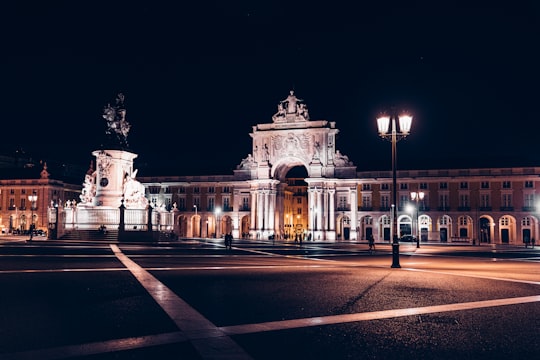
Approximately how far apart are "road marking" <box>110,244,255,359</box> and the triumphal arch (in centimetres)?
6880

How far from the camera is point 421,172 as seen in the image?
260ft

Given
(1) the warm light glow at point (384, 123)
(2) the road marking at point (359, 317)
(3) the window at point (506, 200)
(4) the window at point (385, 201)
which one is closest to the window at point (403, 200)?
(4) the window at point (385, 201)

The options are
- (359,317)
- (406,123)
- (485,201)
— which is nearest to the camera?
(359,317)

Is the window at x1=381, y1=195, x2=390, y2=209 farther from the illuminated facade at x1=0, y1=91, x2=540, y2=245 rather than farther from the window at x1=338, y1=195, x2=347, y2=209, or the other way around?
the window at x1=338, y1=195, x2=347, y2=209

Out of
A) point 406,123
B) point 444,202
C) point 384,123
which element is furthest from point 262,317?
point 444,202

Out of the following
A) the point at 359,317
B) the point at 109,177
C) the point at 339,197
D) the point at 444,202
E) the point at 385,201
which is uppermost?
the point at 109,177

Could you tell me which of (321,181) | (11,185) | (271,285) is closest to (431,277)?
(271,285)

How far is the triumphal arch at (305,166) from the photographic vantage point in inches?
3167

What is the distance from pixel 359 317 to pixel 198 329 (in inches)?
115

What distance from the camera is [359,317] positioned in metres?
9.07

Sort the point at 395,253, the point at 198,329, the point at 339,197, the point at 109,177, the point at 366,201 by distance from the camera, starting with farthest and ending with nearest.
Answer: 1. the point at 339,197
2. the point at 366,201
3. the point at 109,177
4. the point at 395,253
5. the point at 198,329

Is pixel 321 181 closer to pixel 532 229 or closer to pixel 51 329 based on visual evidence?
pixel 532 229

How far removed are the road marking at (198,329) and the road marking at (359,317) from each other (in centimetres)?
33

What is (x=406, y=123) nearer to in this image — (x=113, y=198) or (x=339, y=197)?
(x=113, y=198)
